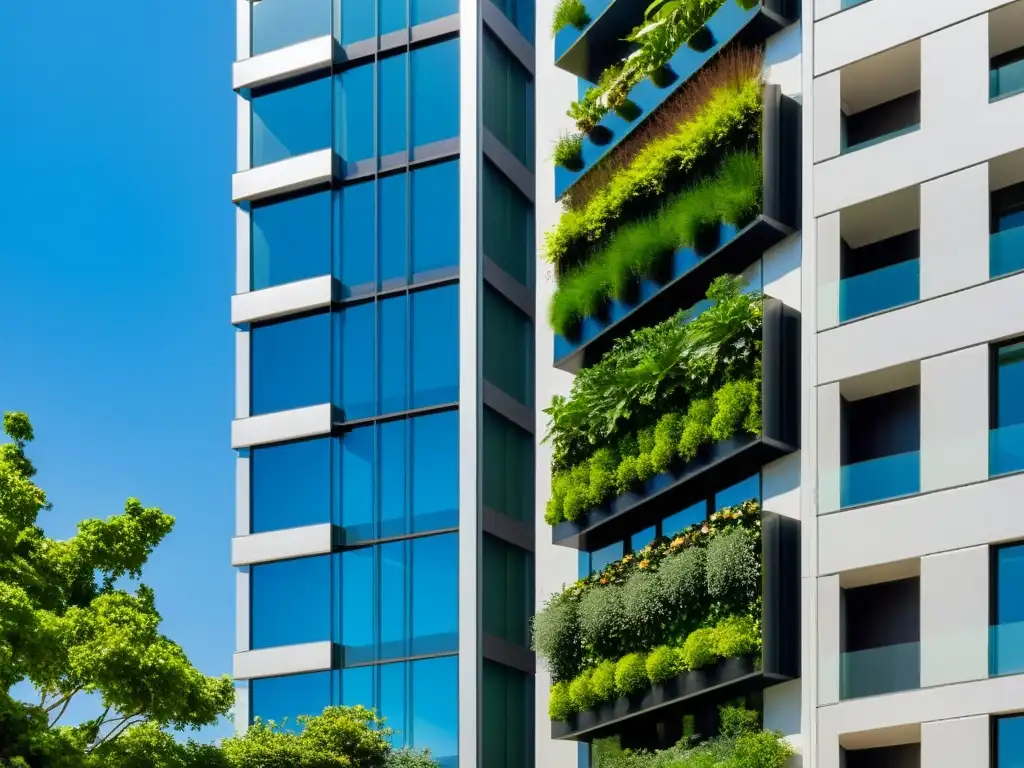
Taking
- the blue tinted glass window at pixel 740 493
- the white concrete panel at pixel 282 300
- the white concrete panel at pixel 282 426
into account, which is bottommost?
the blue tinted glass window at pixel 740 493

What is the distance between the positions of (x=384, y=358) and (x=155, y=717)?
1607cm

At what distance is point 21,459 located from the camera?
3084 cm

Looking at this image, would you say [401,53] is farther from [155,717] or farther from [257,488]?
[155,717]

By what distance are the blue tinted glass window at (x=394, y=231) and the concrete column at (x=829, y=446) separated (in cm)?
1602

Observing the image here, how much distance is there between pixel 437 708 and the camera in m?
41.8

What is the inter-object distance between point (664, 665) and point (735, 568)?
2.53 meters

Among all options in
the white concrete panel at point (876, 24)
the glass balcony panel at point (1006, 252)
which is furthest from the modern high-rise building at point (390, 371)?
the glass balcony panel at point (1006, 252)

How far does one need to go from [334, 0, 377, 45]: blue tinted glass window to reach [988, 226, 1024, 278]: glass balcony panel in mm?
21828

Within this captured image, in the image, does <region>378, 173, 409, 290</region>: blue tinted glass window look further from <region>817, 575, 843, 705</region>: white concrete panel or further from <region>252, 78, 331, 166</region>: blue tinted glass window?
<region>817, 575, 843, 705</region>: white concrete panel

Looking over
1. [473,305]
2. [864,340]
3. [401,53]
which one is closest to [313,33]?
[401,53]

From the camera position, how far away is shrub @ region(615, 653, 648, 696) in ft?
110

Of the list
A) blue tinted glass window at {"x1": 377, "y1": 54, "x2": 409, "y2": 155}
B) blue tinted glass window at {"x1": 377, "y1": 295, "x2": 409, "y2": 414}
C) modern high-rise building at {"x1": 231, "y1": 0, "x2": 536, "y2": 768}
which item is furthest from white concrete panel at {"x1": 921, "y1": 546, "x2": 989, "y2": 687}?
blue tinted glass window at {"x1": 377, "y1": 54, "x2": 409, "y2": 155}

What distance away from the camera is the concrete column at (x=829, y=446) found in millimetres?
30500

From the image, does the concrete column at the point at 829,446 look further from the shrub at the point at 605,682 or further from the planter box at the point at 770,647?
the shrub at the point at 605,682
